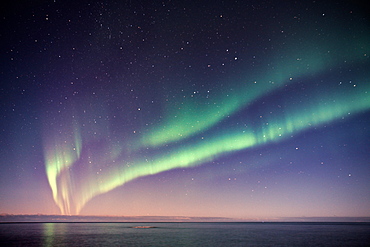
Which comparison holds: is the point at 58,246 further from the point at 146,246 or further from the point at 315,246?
the point at 315,246

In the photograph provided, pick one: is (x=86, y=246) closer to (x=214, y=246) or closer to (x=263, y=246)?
→ (x=214, y=246)

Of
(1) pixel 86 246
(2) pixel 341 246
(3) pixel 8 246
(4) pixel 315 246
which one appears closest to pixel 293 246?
(4) pixel 315 246

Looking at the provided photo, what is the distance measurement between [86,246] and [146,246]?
734cm

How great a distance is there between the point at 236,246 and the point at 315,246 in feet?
33.6

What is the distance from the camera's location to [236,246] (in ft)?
104

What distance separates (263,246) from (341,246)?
10.7 m

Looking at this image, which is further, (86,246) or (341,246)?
(341,246)

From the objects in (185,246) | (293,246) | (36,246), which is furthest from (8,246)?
(293,246)

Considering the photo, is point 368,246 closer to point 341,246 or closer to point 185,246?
point 341,246

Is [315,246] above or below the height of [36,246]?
below

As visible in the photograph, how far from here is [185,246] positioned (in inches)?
1222

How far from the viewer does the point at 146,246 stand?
3089 centimetres

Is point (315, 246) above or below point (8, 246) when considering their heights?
below

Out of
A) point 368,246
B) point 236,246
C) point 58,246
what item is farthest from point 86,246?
point 368,246
